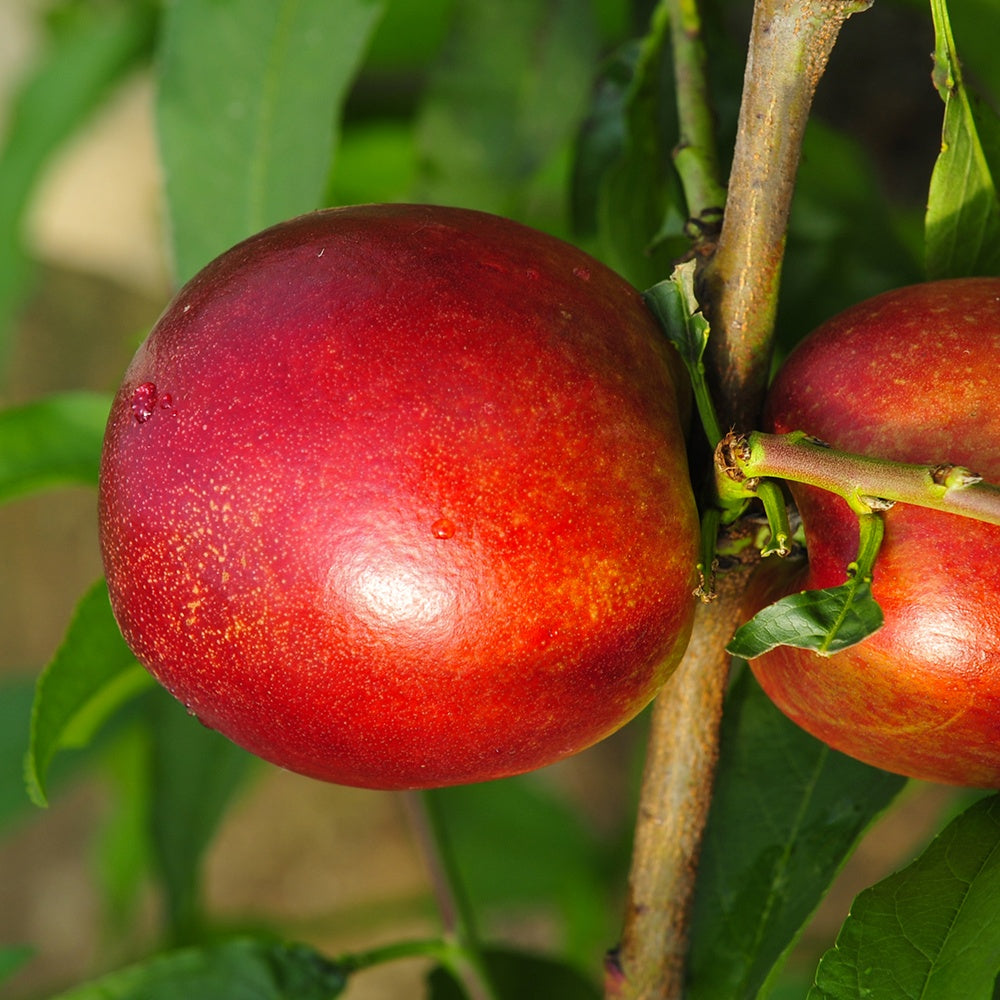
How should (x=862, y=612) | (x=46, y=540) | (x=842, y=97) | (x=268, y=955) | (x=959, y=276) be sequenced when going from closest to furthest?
(x=862, y=612) < (x=959, y=276) < (x=268, y=955) < (x=842, y=97) < (x=46, y=540)

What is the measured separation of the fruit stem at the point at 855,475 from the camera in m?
0.50

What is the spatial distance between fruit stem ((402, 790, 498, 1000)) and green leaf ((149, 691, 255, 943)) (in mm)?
264

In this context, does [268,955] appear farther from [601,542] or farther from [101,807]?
[101,807]

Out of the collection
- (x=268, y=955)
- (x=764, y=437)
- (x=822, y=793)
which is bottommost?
(x=268, y=955)

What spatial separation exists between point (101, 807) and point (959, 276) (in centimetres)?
266

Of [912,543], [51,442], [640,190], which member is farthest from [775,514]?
[51,442]

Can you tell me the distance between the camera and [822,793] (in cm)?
81

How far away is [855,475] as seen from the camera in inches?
20.9

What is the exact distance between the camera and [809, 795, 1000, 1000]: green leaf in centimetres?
60

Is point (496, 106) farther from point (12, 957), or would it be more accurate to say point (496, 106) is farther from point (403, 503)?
point (12, 957)

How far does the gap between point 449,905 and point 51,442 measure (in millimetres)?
539

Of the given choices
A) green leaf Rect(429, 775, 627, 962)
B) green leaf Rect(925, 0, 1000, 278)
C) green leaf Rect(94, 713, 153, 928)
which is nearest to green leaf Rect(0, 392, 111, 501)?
green leaf Rect(925, 0, 1000, 278)

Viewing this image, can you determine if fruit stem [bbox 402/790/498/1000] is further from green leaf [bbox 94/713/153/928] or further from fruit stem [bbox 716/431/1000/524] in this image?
green leaf [bbox 94/713/153/928]

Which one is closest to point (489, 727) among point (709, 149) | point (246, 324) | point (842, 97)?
point (246, 324)
